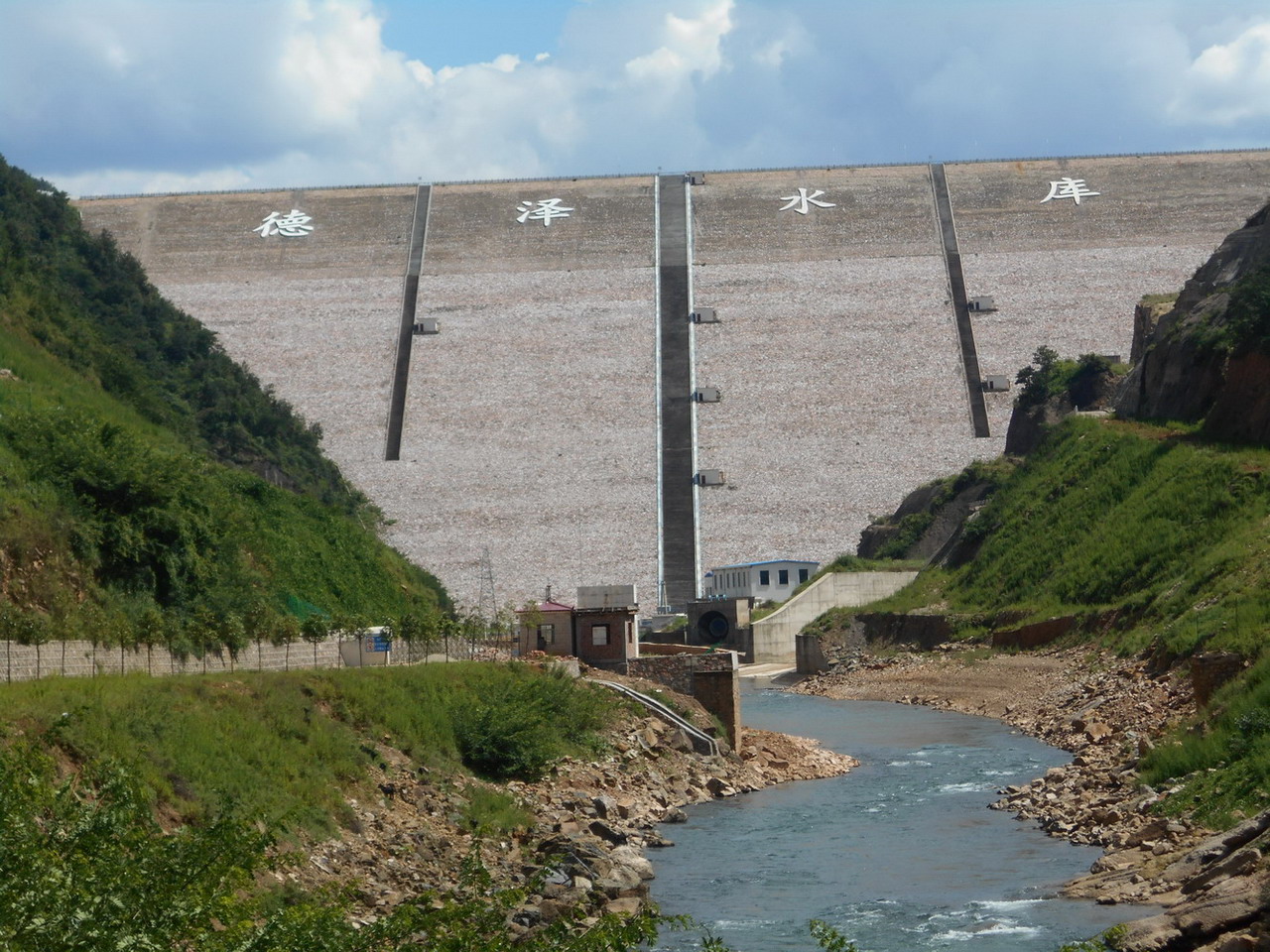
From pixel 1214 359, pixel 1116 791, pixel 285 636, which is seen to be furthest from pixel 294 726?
pixel 1214 359

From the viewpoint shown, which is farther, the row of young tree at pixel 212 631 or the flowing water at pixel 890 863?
the row of young tree at pixel 212 631

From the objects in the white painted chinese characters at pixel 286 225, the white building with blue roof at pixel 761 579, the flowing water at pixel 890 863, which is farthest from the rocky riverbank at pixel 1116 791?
the white painted chinese characters at pixel 286 225

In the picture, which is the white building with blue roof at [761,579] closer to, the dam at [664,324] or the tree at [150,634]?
the dam at [664,324]

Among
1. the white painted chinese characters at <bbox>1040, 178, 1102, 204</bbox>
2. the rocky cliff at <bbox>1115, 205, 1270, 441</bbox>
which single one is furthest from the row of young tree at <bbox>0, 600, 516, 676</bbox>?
the white painted chinese characters at <bbox>1040, 178, 1102, 204</bbox>

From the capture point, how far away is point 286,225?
8581cm

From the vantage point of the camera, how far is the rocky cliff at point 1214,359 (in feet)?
139

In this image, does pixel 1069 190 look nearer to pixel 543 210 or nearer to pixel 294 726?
pixel 543 210

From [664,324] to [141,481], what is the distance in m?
48.0

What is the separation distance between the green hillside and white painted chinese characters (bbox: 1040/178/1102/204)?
3727cm

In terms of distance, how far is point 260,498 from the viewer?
140 ft

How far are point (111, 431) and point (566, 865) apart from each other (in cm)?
1565

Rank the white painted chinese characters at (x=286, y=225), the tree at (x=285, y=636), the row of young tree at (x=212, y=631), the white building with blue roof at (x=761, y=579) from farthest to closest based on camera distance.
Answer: the white painted chinese characters at (x=286, y=225) < the white building with blue roof at (x=761, y=579) < the tree at (x=285, y=636) < the row of young tree at (x=212, y=631)

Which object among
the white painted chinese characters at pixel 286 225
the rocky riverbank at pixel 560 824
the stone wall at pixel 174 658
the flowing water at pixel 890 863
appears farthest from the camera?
the white painted chinese characters at pixel 286 225

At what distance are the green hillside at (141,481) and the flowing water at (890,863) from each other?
8.36 metres
